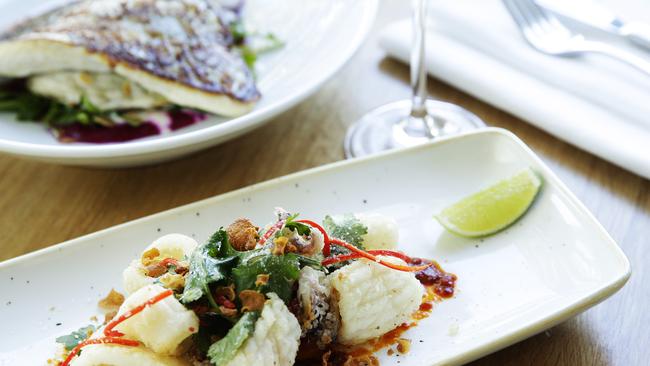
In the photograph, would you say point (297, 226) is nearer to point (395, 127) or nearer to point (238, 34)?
point (395, 127)

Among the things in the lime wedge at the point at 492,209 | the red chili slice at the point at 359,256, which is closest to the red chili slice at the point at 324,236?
the red chili slice at the point at 359,256

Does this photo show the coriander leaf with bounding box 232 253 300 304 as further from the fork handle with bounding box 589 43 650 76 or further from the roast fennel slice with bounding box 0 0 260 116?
the fork handle with bounding box 589 43 650 76

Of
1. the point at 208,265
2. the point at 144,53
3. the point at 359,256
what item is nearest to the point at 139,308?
the point at 208,265

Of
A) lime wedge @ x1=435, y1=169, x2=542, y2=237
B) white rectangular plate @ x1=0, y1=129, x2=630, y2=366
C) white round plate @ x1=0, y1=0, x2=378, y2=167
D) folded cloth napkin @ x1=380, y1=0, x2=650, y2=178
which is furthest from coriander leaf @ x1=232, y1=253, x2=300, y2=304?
folded cloth napkin @ x1=380, y1=0, x2=650, y2=178

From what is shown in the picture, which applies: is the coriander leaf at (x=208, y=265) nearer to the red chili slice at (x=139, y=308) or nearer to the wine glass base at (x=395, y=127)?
the red chili slice at (x=139, y=308)

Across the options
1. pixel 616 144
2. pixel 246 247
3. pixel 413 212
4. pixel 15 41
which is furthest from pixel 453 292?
pixel 15 41
